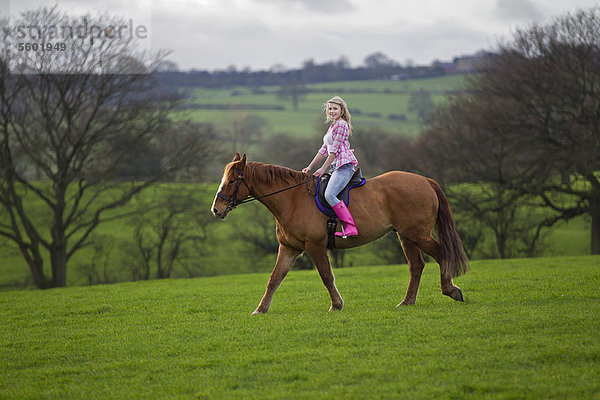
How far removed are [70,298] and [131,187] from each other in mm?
15082

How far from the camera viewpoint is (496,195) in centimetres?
2880

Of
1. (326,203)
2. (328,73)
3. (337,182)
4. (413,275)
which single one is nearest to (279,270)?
(326,203)

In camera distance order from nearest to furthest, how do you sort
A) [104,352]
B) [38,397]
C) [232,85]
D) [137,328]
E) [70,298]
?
[38,397] < [104,352] < [137,328] < [70,298] < [232,85]

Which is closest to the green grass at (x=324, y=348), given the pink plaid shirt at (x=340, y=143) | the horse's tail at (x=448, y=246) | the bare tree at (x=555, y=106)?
the horse's tail at (x=448, y=246)

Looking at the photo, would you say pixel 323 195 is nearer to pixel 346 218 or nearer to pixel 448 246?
pixel 346 218

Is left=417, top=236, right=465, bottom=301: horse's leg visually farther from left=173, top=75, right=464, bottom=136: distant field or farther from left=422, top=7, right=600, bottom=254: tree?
left=173, top=75, right=464, bottom=136: distant field

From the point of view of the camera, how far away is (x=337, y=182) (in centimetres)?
912

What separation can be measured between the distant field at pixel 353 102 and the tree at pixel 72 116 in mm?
38230

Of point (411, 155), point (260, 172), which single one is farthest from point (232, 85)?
point (260, 172)

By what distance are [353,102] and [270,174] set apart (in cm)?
7120

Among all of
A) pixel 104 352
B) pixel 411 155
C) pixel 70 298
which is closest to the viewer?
pixel 104 352

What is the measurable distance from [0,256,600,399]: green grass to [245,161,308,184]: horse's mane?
225 centimetres

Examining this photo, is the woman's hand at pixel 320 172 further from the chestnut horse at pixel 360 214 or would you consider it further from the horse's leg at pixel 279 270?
the horse's leg at pixel 279 270

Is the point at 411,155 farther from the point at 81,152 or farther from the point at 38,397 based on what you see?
the point at 38,397
